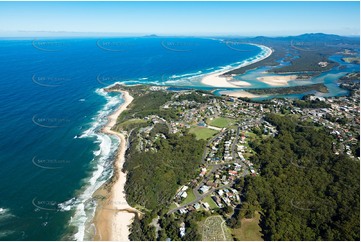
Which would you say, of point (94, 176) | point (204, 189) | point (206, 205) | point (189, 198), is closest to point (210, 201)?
point (206, 205)

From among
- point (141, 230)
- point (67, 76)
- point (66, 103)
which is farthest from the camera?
point (67, 76)

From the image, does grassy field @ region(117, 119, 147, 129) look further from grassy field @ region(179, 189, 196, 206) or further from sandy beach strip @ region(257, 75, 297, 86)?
sandy beach strip @ region(257, 75, 297, 86)

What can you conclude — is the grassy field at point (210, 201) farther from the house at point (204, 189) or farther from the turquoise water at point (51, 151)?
the turquoise water at point (51, 151)

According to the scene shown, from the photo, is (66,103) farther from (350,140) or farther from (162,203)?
(350,140)

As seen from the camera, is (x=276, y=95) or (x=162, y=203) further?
(x=276, y=95)

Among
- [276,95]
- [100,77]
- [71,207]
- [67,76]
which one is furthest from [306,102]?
[67,76]

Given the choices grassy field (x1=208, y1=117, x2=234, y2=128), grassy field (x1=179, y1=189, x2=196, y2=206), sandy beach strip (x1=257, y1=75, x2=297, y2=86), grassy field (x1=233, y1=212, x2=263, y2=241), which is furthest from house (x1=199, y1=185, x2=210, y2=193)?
sandy beach strip (x1=257, y1=75, x2=297, y2=86)
